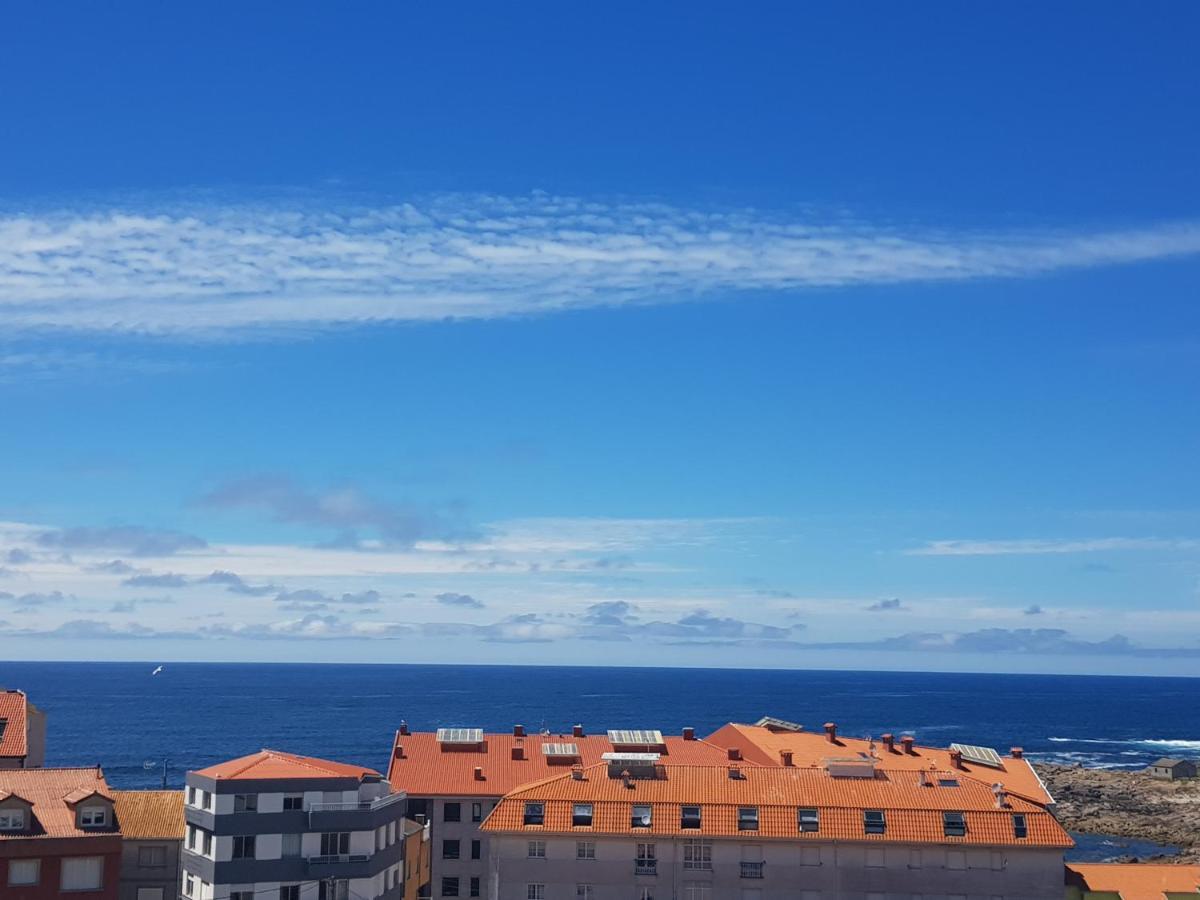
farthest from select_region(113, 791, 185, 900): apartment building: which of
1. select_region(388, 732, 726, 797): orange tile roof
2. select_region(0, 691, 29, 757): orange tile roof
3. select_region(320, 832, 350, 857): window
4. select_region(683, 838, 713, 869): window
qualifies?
select_region(683, 838, 713, 869): window

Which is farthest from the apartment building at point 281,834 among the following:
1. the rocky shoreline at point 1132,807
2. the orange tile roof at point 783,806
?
the rocky shoreline at point 1132,807

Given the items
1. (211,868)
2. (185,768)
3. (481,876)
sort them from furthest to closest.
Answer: (185,768), (481,876), (211,868)

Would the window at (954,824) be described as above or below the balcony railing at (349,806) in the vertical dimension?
below

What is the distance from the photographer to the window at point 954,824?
71.4 metres

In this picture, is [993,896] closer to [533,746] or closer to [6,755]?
[533,746]

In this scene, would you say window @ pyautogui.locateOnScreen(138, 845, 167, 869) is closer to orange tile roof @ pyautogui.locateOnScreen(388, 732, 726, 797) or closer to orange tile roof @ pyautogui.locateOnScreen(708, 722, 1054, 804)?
orange tile roof @ pyautogui.locateOnScreen(388, 732, 726, 797)

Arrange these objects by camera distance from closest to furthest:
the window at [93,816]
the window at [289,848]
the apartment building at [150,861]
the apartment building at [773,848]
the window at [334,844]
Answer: the window at [93,816]
the window at [289,848]
the window at [334,844]
the apartment building at [773,848]
the apartment building at [150,861]

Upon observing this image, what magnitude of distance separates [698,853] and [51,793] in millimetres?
35777

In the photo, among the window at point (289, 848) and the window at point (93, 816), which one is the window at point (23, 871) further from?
the window at point (289, 848)

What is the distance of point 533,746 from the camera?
97062 millimetres

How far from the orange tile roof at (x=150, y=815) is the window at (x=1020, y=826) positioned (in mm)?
46856

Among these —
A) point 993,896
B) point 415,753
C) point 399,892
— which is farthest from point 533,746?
point 993,896

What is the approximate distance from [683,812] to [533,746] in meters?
25.9

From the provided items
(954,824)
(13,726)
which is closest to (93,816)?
(13,726)
